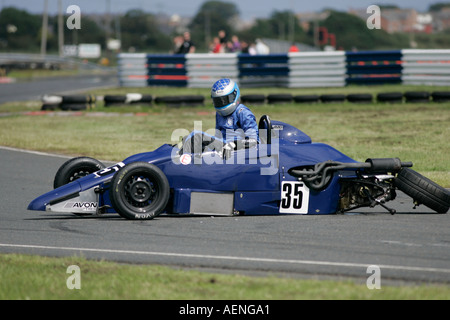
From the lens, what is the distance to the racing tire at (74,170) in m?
8.36

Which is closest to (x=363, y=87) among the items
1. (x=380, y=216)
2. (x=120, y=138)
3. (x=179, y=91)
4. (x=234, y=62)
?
→ (x=234, y=62)

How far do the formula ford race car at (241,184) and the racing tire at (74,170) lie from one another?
0.01 metres

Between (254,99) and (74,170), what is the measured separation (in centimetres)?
1221

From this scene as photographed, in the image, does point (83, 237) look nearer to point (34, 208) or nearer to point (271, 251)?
point (34, 208)

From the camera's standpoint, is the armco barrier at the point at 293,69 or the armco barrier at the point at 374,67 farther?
the armco barrier at the point at 374,67

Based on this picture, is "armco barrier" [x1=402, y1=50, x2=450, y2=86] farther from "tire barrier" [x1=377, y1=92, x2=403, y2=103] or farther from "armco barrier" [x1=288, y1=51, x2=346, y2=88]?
"tire barrier" [x1=377, y1=92, x2=403, y2=103]

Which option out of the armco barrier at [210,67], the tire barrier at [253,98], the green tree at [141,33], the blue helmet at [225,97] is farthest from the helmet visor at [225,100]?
the green tree at [141,33]

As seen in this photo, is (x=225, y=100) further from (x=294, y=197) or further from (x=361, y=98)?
(x=361, y=98)

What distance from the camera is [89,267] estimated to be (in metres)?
5.82

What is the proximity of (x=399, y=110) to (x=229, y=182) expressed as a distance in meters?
12.1

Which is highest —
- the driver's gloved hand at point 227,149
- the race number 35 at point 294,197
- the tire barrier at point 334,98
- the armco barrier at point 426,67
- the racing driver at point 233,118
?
the armco barrier at point 426,67

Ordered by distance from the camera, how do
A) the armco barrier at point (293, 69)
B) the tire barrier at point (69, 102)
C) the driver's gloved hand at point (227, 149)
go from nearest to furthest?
the driver's gloved hand at point (227, 149) < the tire barrier at point (69, 102) < the armco barrier at point (293, 69)

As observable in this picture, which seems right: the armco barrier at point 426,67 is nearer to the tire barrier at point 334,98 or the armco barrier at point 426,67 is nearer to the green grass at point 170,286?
the tire barrier at point 334,98

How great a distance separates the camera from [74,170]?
27.7 feet
